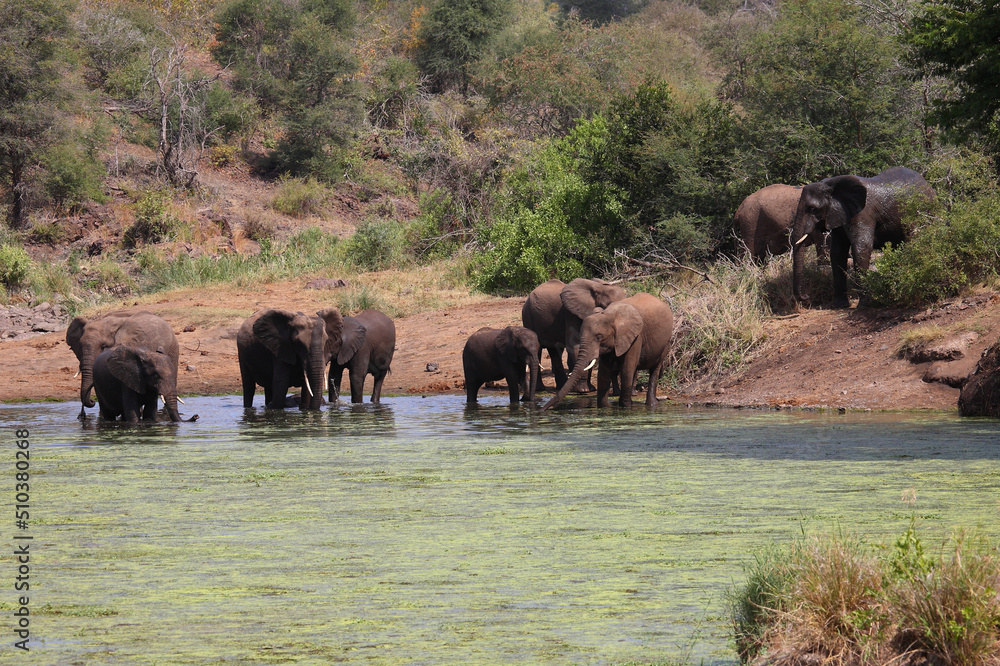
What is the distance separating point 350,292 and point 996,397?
47.2 ft

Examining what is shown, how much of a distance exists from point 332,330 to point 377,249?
1262 cm

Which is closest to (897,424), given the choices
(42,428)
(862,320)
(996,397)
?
(996,397)

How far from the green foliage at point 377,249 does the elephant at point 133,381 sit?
14.3 meters

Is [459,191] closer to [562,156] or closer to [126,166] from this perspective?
[562,156]

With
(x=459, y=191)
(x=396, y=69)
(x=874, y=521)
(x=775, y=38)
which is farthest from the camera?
(x=396, y=69)

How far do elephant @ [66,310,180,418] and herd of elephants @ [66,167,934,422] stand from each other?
0.06 feet

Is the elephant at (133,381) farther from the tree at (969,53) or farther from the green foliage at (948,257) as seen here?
the tree at (969,53)

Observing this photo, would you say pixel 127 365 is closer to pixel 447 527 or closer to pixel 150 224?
pixel 447 527

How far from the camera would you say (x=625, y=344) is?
16.6 metres

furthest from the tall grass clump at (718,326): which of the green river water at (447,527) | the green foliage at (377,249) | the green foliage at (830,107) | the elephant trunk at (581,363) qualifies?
the green foliage at (377,249)

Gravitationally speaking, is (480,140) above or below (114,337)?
above

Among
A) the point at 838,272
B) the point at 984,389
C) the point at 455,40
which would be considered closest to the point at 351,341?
the point at 838,272

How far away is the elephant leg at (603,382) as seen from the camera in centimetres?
1689

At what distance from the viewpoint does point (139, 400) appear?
15.4 metres
